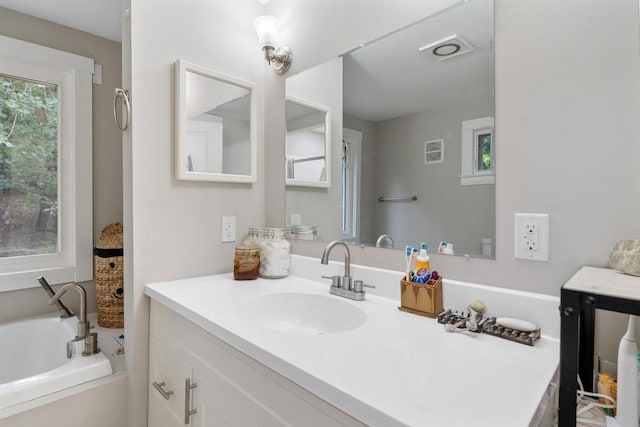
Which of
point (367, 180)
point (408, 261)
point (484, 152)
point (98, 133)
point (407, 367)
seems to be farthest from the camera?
point (98, 133)

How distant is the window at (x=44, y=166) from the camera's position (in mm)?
1861

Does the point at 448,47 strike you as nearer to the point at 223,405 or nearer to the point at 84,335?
the point at 223,405

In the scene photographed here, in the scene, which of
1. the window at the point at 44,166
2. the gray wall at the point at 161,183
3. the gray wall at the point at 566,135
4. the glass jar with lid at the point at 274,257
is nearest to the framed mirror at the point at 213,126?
the gray wall at the point at 161,183

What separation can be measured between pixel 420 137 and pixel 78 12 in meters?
2.11

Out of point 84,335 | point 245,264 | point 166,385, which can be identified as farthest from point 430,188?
point 84,335

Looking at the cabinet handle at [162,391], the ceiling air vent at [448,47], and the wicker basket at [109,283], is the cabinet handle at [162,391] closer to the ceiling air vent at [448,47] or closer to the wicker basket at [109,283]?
the wicker basket at [109,283]

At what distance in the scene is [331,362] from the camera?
65 centimetres

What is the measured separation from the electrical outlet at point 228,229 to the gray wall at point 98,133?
1175 mm

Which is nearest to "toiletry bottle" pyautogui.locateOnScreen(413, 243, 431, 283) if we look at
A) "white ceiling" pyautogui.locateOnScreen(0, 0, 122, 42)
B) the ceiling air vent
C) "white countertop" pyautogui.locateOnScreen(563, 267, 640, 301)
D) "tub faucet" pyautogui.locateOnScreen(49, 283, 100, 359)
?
"white countertop" pyautogui.locateOnScreen(563, 267, 640, 301)

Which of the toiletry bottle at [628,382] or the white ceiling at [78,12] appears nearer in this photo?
the toiletry bottle at [628,382]

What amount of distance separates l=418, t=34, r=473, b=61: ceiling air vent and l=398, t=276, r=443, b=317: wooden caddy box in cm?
70

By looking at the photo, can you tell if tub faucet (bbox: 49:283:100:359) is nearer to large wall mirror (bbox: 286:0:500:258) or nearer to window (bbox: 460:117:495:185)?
large wall mirror (bbox: 286:0:500:258)

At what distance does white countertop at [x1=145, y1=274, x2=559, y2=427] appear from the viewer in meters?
0.50

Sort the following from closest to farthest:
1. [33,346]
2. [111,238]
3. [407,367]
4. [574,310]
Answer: [574,310] → [407,367] → [33,346] → [111,238]
